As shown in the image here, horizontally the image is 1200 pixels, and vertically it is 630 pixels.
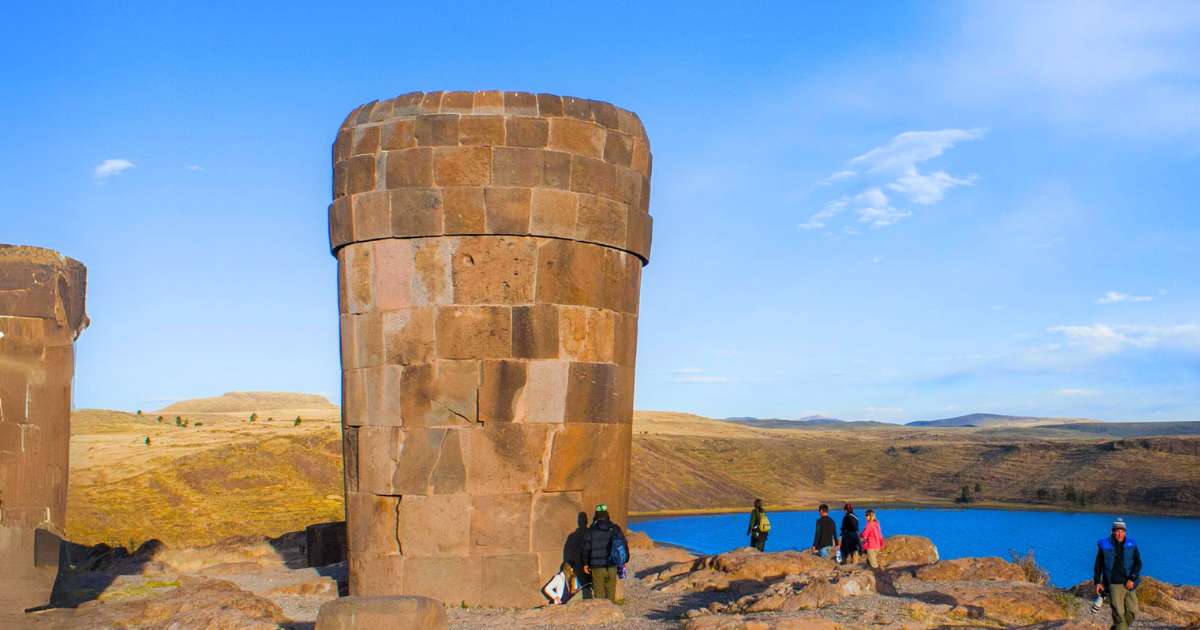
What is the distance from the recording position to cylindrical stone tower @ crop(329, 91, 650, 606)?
36.7 feet

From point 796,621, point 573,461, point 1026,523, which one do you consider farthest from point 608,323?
point 1026,523

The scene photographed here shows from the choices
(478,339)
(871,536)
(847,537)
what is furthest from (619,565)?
(847,537)

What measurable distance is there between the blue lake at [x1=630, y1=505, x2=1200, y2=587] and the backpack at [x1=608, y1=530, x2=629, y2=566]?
1792 centimetres

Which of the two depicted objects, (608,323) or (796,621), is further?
(608,323)

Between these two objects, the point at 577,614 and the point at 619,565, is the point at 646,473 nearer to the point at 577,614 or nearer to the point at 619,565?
the point at 619,565

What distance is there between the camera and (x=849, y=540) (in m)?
14.8

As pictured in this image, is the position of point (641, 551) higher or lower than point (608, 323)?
lower

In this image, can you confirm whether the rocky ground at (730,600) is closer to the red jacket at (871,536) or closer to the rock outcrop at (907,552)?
the rock outcrop at (907,552)

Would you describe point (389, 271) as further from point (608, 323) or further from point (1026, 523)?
point (1026, 523)

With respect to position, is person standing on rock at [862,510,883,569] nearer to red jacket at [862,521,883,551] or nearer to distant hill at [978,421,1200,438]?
red jacket at [862,521,883,551]

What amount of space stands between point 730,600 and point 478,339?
3996 millimetres

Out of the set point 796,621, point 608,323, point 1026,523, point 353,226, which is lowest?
point 1026,523

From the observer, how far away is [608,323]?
38.5 feet

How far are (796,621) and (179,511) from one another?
80.3ft
